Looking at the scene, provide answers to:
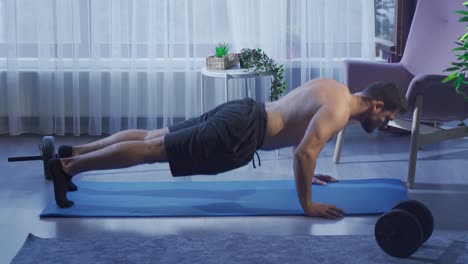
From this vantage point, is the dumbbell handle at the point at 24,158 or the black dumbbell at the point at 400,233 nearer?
the black dumbbell at the point at 400,233

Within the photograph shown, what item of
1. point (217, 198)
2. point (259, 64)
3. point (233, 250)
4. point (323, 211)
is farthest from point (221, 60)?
point (233, 250)

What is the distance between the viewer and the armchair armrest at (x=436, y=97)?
4160mm

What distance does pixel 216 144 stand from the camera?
3.68m

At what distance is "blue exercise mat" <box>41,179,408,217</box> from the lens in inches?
149

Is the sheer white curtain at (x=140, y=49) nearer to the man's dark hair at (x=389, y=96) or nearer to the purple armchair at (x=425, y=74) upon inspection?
the purple armchair at (x=425, y=74)

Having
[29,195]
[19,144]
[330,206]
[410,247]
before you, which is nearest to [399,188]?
[330,206]

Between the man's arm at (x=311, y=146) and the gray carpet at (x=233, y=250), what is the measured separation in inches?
10.0

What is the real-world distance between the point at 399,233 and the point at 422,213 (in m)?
0.17

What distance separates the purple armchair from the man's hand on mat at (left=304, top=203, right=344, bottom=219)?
0.64 metres

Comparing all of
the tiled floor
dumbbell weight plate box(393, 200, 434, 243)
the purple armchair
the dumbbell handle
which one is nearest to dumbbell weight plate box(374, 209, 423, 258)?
dumbbell weight plate box(393, 200, 434, 243)

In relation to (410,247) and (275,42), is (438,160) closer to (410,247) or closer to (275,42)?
(275,42)

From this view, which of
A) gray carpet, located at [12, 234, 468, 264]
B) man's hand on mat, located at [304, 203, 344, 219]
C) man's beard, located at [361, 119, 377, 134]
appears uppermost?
man's beard, located at [361, 119, 377, 134]

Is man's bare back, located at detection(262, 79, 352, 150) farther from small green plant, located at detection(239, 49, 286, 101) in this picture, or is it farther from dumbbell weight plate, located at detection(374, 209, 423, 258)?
small green plant, located at detection(239, 49, 286, 101)

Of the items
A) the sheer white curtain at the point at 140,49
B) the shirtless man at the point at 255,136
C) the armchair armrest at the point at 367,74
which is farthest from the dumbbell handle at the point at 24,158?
the armchair armrest at the point at 367,74
